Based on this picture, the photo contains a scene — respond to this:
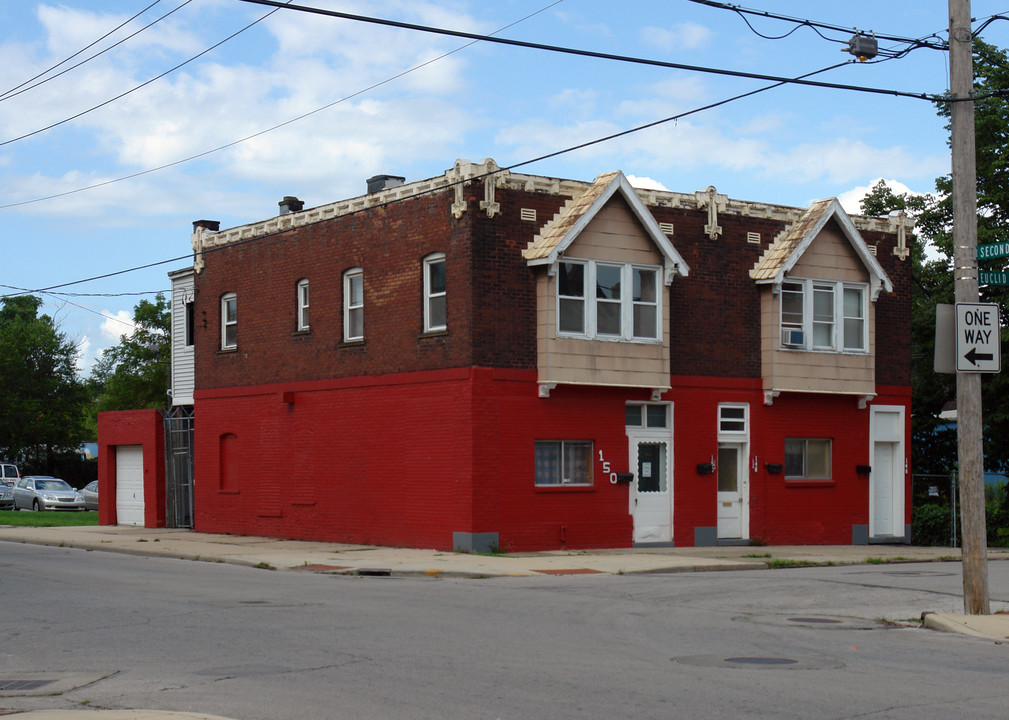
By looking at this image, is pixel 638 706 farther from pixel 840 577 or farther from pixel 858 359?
pixel 858 359

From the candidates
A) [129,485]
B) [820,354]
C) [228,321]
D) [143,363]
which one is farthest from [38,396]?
[820,354]

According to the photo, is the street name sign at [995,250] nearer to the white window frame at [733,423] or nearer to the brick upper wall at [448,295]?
the brick upper wall at [448,295]

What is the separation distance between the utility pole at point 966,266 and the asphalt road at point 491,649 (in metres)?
1.34

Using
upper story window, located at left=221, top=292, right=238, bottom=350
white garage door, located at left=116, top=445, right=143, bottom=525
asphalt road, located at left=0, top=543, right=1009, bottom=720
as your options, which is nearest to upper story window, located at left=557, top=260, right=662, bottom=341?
asphalt road, located at left=0, top=543, right=1009, bottom=720

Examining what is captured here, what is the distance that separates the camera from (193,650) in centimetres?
1151

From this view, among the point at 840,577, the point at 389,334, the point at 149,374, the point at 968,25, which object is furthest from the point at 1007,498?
the point at 149,374

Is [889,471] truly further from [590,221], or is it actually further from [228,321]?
[228,321]

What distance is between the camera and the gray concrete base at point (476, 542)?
23750mm

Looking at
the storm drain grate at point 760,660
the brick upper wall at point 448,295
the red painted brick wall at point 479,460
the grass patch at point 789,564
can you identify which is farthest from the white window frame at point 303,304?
the storm drain grate at point 760,660

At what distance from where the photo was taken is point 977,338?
14.8 metres

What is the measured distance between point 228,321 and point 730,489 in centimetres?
1364

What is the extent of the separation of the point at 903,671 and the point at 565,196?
1611cm

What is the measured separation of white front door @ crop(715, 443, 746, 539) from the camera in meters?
27.5

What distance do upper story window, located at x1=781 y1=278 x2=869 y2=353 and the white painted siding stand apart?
1639 cm
